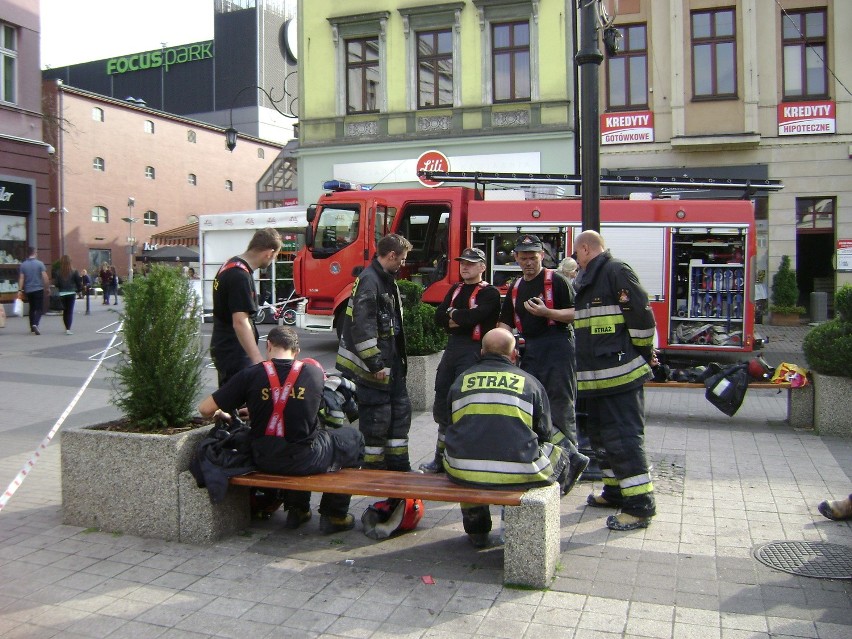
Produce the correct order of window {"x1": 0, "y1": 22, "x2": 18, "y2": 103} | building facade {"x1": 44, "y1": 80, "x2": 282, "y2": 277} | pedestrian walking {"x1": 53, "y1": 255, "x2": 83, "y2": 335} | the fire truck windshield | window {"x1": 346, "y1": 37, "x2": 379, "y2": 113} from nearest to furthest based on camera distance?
the fire truck windshield
pedestrian walking {"x1": 53, "y1": 255, "x2": 83, "y2": 335}
window {"x1": 0, "y1": 22, "x2": 18, "y2": 103}
window {"x1": 346, "y1": 37, "x2": 379, "y2": 113}
building facade {"x1": 44, "y1": 80, "x2": 282, "y2": 277}

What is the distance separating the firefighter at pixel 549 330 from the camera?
19.2 feet

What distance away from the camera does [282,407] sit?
4.68 meters

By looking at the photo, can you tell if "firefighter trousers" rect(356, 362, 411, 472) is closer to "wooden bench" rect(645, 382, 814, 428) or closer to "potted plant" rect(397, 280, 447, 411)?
"potted plant" rect(397, 280, 447, 411)

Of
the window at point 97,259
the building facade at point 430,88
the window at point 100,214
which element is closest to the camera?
the building facade at point 430,88

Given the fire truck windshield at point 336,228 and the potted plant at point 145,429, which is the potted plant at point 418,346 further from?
the fire truck windshield at point 336,228

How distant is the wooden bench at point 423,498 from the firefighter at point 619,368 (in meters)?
0.95

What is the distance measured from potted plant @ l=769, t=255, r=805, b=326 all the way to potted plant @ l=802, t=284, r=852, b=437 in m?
12.8

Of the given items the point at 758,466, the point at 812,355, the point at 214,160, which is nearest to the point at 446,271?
the point at 812,355

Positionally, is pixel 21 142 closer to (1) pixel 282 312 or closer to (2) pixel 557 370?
(1) pixel 282 312

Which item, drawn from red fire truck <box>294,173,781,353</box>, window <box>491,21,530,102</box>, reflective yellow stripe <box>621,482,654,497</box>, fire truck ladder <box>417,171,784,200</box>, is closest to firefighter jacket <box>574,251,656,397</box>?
reflective yellow stripe <box>621,482,654,497</box>

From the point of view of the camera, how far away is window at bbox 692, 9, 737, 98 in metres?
20.4

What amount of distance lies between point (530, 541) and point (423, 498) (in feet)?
2.01

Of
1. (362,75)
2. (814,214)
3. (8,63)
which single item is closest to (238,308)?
(814,214)

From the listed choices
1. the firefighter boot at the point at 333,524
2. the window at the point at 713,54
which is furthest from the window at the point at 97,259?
the firefighter boot at the point at 333,524
